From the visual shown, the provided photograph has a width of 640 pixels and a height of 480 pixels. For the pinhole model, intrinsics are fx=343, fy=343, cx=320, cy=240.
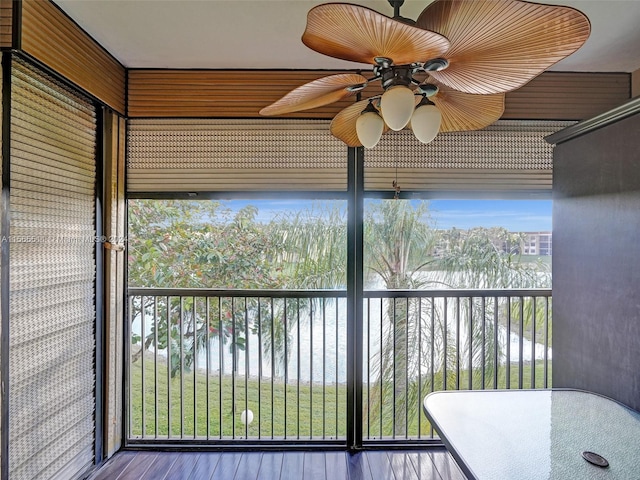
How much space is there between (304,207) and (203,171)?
0.71m

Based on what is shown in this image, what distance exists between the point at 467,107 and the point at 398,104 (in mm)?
511

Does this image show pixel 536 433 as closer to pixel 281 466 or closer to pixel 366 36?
pixel 366 36

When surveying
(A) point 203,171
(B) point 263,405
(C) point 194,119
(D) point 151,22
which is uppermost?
(D) point 151,22

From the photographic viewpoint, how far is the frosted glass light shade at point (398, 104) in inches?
41.6

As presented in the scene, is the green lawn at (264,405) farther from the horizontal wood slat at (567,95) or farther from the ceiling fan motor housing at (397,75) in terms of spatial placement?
the ceiling fan motor housing at (397,75)

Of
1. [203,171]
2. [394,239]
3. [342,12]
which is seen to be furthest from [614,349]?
[203,171]

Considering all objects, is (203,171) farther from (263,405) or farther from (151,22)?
(263,405)

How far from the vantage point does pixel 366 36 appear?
3.07ft

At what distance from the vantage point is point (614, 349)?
1.54 metres

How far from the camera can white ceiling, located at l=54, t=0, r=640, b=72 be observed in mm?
1668

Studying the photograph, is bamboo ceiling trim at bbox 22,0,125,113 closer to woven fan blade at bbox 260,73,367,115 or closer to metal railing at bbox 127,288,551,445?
woven fan blade at bbox 260,73,367,115

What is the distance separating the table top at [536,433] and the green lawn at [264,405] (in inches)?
46.6

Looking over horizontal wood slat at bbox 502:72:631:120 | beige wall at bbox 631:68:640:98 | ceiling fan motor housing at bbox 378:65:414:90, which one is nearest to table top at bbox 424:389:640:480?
ceiling fan motor housing at bbox 378:65:414:90

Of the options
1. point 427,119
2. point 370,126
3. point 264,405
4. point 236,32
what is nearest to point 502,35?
point 427,119
